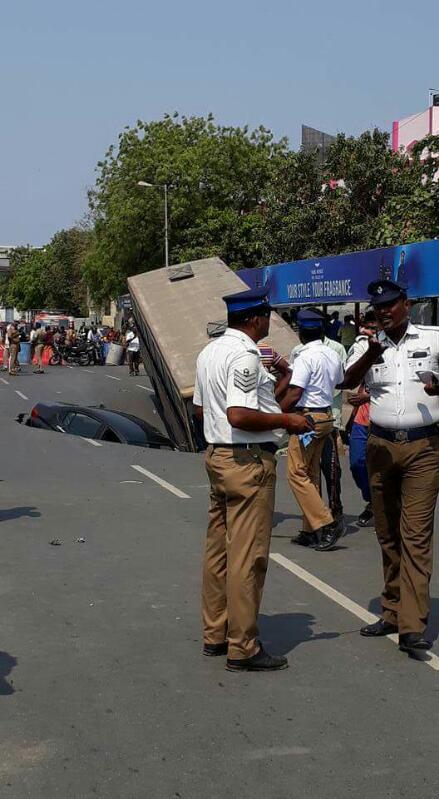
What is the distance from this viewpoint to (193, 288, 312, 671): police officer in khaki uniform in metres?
5.53

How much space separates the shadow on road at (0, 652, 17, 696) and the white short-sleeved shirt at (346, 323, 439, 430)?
2.28m

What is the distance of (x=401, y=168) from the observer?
43.5 meters

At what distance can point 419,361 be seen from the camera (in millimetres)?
6012

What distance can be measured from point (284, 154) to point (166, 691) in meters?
61.5

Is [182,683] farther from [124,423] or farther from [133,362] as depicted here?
[133,362]

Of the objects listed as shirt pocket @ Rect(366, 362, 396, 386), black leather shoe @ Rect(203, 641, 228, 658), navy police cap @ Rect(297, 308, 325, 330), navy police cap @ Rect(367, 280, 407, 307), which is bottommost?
black leather shoe @ Rect(203, 641, 228, 658)

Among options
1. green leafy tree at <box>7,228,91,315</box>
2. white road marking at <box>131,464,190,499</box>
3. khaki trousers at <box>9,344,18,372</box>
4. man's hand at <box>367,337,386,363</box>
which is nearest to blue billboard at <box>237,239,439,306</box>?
white road marking at <box>131,464,190,499</box>

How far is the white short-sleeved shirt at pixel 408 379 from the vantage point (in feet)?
19.8

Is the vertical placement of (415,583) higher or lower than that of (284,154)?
lower

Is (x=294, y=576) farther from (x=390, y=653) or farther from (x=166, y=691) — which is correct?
(x=166, y=691)

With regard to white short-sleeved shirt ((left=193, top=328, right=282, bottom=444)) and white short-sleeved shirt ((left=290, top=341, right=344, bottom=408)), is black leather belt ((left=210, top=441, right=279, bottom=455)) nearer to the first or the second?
white short-sleeved shirt ((left=193, top=328, right=282, bottom=444))

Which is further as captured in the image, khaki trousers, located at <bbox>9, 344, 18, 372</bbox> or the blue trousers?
khaki trousers, located at <bbox>9, 344, 18, 372</bbox>

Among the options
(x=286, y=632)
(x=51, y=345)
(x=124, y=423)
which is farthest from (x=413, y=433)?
(x=51, y=345)

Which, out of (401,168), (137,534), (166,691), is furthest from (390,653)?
(401,168)
